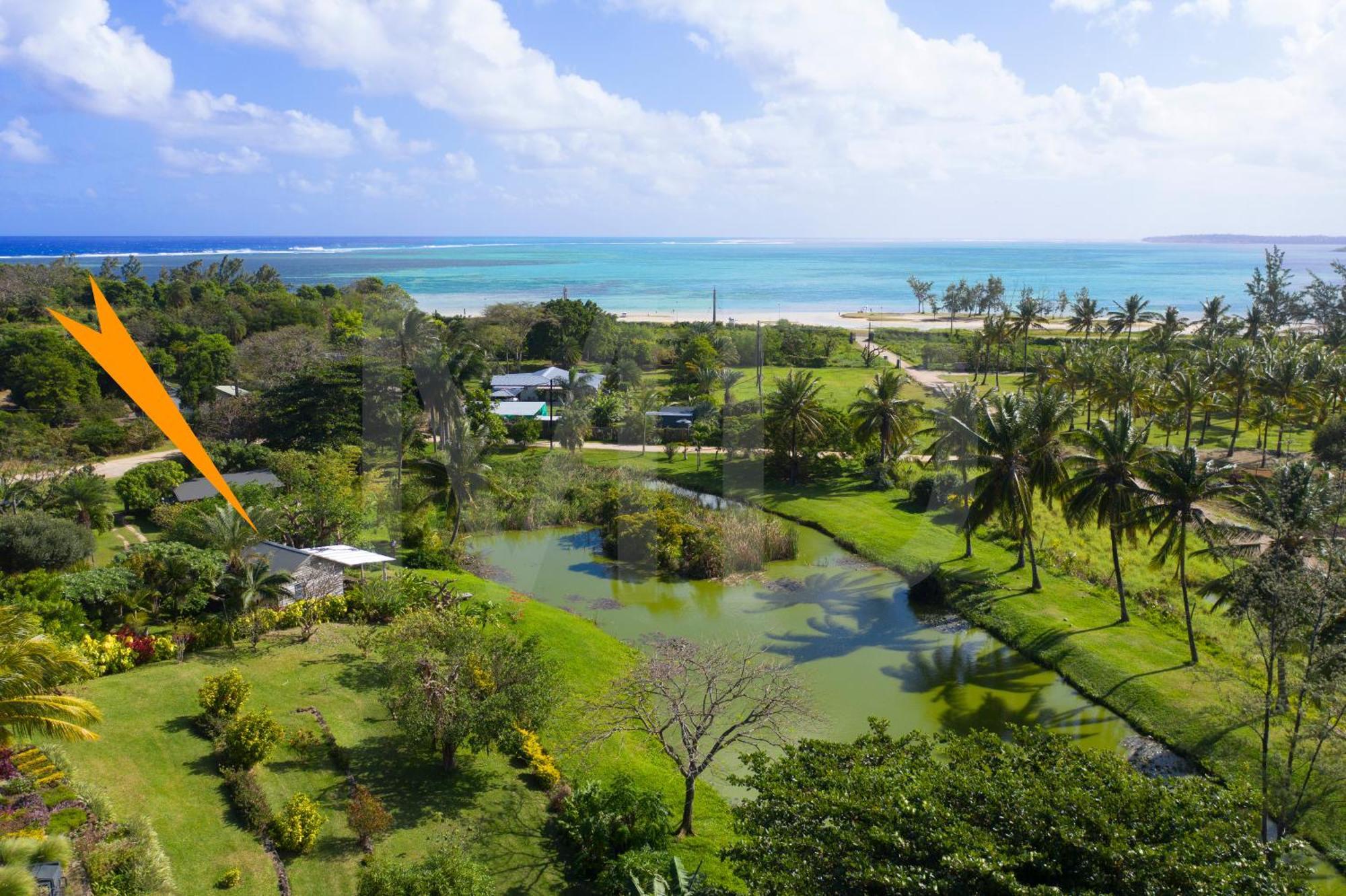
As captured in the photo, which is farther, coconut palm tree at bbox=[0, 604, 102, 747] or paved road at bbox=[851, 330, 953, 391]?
paved road at bbox=[851, 330, 953, 391]

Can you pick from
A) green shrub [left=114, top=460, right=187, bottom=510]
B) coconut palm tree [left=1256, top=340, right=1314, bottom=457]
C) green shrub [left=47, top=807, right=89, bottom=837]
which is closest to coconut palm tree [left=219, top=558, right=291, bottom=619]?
green shrub [left=47, top=807, right=89, bottom=837]

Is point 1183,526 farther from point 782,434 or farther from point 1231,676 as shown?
point 782,434

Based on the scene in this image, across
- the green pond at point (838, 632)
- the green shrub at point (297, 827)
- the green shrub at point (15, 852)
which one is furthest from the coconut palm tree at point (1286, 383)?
the green shrub at point (15, 852)

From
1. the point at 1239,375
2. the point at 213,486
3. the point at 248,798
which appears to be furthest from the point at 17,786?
the point at 1239,375

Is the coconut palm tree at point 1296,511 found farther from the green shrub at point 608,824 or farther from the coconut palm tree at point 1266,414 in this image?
the coconut palm tree at point 1266,414

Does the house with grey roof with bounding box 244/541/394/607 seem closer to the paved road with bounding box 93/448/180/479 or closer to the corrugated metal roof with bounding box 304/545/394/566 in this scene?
the corrugated metal roof with bounding box 304/545/394/566

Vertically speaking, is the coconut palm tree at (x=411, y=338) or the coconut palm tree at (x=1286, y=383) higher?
the coconut palm tree at (x=411, y=338)
